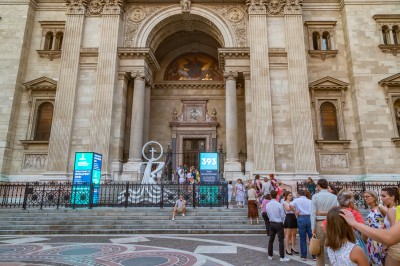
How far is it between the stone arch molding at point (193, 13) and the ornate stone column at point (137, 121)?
290cm

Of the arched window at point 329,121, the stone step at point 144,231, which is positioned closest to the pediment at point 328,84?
the arched window at point 329,121

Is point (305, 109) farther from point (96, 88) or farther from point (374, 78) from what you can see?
point (96, 88)

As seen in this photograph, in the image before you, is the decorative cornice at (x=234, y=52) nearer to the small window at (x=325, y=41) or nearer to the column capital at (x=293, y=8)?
the column capital at (x=293, y=8)

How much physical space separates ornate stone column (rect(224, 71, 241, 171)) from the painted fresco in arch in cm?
631

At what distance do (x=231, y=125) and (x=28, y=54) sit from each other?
16.1m

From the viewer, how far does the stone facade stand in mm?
18953

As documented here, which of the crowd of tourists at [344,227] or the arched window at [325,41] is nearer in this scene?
the crowd of tourists at [344,227]

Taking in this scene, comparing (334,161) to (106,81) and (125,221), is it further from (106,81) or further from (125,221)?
(106,81)

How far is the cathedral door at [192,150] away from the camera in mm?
24516

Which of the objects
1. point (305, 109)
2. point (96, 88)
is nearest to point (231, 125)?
point (305, 109)

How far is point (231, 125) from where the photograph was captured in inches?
805

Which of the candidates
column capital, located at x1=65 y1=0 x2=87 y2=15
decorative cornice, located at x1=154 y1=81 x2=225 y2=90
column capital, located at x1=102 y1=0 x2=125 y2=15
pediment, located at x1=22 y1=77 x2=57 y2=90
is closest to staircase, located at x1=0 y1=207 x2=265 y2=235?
pediment, located at x1=22 y1=77 x2=57 y2=90

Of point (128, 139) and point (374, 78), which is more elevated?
point (374, 78)

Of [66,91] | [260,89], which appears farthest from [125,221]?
[260,89]
